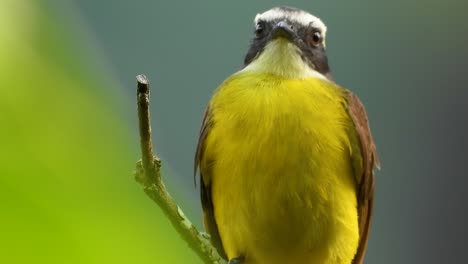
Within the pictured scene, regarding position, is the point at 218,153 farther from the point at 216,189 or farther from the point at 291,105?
the point at 291,105

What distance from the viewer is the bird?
1.92 meters

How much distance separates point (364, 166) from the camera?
6.85 ft

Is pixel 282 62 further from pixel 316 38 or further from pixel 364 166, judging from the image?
pixel 364 166

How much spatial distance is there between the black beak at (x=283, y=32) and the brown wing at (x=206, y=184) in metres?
0.39

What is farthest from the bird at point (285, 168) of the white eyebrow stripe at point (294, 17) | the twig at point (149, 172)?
the twig at point (149, 172)

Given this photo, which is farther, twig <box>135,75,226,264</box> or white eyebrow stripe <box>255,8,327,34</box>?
white eyebrow stripe <box>255,8,327,34</box>

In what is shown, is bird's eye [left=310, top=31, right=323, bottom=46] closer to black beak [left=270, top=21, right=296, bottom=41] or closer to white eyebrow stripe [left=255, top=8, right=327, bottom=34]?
white eyebrow stripe [left=255, top=8, right=327, bottom=34]

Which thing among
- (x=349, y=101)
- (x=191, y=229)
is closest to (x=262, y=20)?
(x=349, y=101)

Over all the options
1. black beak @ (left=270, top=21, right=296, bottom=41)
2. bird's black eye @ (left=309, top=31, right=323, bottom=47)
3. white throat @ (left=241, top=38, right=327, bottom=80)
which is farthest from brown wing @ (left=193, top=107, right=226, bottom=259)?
bird's black eye @ (left=309, top=31, right=323, bottom=47)

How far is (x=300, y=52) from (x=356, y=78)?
798 millimetres

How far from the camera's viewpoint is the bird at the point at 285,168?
1924mm

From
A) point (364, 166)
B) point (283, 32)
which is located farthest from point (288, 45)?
point (364, 166)

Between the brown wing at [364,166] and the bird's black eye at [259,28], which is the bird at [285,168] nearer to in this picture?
the brown wing at [364,166]

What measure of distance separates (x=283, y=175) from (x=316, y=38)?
790 millimetres
